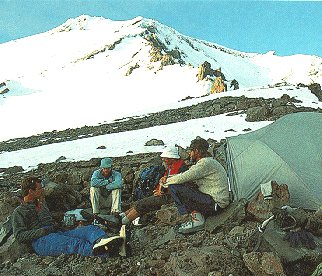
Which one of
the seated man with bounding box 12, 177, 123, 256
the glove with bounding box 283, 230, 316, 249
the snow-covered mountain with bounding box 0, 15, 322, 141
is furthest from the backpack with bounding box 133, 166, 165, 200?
the snow-covered mountain with bounding box 0, 15, 322, 141

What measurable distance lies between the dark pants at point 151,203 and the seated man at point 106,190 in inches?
21.7

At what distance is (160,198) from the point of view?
8711 mm

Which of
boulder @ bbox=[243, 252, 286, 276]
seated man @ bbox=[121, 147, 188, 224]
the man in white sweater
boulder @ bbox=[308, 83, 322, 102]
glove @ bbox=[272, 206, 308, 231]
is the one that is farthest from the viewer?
boulder @ bbox=[308, 83, 322, 102]

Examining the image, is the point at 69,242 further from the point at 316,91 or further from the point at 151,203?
the point at 316,91

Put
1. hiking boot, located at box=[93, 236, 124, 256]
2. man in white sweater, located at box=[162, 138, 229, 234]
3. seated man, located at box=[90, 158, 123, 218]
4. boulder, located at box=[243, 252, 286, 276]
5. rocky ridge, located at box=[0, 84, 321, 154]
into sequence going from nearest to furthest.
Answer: boulder, located at box=[243, 252, 286, 276] < hiking boot, located at box=[93, 236, 124, 256] < man in white sweater, located at box=[162, 138, 229, 234] < seated man, located at box=[90, 158, 123, 218] < rocky ridge, located at box=[0, 84, 321, 154]

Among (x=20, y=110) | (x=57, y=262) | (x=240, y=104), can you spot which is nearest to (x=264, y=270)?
(x=57, y=262)

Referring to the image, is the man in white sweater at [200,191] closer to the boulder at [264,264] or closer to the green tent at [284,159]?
the green tent at [284,159]

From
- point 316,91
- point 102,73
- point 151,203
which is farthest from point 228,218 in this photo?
point 102,73

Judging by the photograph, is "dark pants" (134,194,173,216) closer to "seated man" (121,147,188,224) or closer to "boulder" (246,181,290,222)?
"seated man" (121,147,188,224)

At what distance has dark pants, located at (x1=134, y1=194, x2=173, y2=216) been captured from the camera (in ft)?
26.5

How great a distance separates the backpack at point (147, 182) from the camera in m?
9.91

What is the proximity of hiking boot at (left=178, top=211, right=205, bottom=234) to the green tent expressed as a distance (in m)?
1.81

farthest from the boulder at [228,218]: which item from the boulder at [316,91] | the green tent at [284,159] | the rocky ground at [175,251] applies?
the boulder at [316,91]

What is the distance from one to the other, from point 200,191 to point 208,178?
0.88 feet
